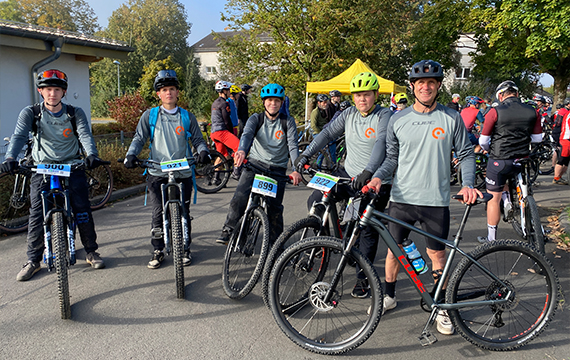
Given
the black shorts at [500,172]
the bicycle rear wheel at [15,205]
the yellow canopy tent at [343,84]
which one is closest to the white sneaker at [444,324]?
the black shorts at [500,172]

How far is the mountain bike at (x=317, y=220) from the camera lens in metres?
3.24

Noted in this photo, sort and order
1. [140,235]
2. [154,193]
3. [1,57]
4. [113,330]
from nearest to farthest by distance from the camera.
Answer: [113,330] < [154,193] < [140,235] < [1,57]

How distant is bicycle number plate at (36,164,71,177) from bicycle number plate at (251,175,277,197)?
1.72 m

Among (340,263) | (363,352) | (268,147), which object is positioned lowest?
(363,352)

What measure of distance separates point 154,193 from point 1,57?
964 cm

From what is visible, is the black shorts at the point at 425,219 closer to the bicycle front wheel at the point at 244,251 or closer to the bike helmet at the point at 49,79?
the bicycle front wheel at the point at 244,251

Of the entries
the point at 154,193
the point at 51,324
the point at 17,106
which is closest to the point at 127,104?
the point at 17,106

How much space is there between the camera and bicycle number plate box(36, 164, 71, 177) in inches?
146

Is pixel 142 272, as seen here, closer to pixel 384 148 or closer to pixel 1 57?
pixel 384 148

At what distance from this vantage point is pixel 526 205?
4879 millimetres

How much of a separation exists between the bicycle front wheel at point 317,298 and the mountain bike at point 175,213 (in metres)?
1.10

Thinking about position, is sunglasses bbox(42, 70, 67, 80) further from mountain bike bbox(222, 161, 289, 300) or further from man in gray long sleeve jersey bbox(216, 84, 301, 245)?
mountain bike bbox(222, 161, 289, 300)

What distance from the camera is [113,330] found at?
3.28m

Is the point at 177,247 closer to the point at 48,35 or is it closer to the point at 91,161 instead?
the point at 91,161
